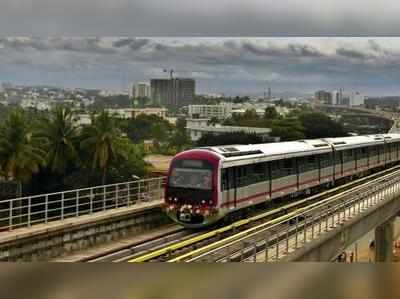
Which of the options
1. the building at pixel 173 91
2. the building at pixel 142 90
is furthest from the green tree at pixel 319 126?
the building at pixel 142 90

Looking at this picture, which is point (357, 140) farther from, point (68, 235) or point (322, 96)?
point (68, 235)

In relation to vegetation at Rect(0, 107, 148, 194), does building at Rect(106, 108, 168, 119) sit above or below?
above

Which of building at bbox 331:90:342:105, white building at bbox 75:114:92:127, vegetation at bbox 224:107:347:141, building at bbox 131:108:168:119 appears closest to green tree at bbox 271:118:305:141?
vegetation at bbox 224:107:347:141

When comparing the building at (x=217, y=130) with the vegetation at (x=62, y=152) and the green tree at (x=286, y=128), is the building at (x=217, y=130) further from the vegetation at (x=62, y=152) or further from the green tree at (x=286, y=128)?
the vegetation at (x=62, y=152)

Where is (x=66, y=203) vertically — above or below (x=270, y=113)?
below

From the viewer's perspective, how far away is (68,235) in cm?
293

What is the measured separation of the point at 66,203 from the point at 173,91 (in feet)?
2.71

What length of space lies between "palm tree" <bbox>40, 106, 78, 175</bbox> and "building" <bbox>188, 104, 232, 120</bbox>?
28.5 inches

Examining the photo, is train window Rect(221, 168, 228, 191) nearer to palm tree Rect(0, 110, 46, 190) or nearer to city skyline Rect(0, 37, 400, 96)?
city skyline Rect(0, 37, 400, 96)

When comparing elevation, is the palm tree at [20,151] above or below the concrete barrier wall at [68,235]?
above

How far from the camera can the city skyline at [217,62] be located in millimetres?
2943

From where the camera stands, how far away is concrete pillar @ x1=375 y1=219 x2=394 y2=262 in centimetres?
356

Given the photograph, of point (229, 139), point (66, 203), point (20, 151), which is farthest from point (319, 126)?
point (20, 151)

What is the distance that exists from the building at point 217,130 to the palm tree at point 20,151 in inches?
34.2
